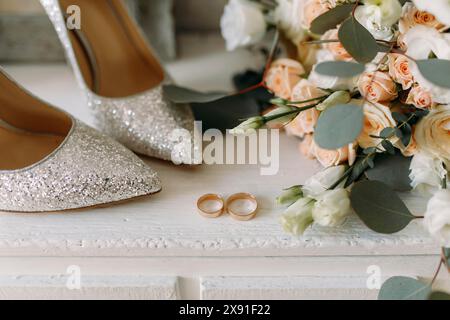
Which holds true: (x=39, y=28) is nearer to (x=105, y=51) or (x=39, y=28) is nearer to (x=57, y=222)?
(x=105, y=51)

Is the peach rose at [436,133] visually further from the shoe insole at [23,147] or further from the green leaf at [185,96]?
the shoe insole at [23,147]

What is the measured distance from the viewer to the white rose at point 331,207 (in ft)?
1.33

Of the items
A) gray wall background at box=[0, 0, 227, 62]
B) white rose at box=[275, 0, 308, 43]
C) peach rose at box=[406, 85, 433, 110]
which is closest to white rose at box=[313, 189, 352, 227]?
peach rose at box=[406, 85, 433, 110]

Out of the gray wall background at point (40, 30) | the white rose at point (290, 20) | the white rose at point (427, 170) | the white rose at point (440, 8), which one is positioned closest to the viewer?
the white rose at point (440, 8)

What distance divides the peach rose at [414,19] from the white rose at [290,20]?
0.15 meters

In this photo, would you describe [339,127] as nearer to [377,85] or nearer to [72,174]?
[377,85]

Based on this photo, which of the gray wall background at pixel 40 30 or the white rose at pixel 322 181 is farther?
the gray wall background at pixel 40 30

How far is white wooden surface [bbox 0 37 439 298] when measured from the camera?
1.49 ft

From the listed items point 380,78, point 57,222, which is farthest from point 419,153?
point 57,222

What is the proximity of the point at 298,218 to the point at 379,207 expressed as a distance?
72mm

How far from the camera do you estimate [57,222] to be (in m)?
0.47

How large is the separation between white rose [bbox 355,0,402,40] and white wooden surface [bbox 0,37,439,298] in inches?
6.8

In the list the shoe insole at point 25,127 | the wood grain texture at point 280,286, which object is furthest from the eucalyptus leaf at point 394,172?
the shoe insole at point 25,127

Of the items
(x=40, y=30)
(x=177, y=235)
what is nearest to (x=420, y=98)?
(x=177, y=235)
